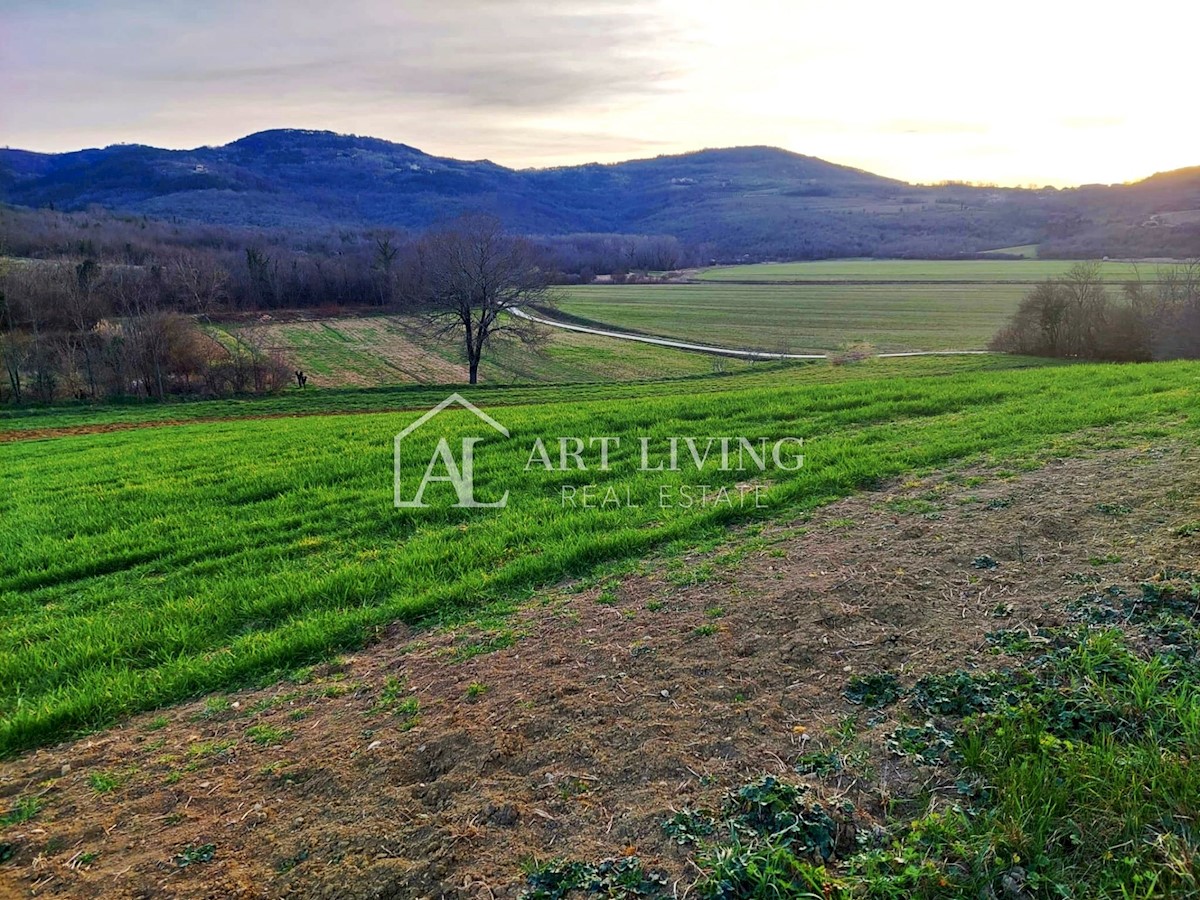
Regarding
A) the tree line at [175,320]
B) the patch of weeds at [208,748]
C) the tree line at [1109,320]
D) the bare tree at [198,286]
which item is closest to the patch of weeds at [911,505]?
the patch of weeds at [208,748]

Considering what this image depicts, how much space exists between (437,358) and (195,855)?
55.9 m

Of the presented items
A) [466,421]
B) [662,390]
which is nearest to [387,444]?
[466,421]

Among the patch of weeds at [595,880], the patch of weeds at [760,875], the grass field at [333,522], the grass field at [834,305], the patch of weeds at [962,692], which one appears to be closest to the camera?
the patch of weeds at [760,875]

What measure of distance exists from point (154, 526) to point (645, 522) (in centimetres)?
645

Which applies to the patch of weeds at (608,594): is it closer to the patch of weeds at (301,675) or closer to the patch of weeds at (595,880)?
the patch of weeds at (301,675)

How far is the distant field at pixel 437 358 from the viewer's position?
4953 cm

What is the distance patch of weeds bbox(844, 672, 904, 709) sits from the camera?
13.1ft

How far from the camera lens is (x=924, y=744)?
3562 mm

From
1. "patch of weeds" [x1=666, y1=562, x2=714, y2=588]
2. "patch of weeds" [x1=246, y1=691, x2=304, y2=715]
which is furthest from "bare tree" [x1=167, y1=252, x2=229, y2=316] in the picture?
"patch of weeds" [x1=666, y1=562, x2=714, y2=588]

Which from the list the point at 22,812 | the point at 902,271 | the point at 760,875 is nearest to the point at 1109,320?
the point at 760,875

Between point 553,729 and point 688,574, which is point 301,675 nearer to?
point 553,729

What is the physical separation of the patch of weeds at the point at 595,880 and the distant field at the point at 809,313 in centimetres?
5844

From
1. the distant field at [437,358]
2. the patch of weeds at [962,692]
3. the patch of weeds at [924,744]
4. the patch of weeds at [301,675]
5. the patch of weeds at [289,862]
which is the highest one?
the distant field at [437,358]

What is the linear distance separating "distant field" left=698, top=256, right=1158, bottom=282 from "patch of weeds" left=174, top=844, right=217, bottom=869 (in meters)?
111
